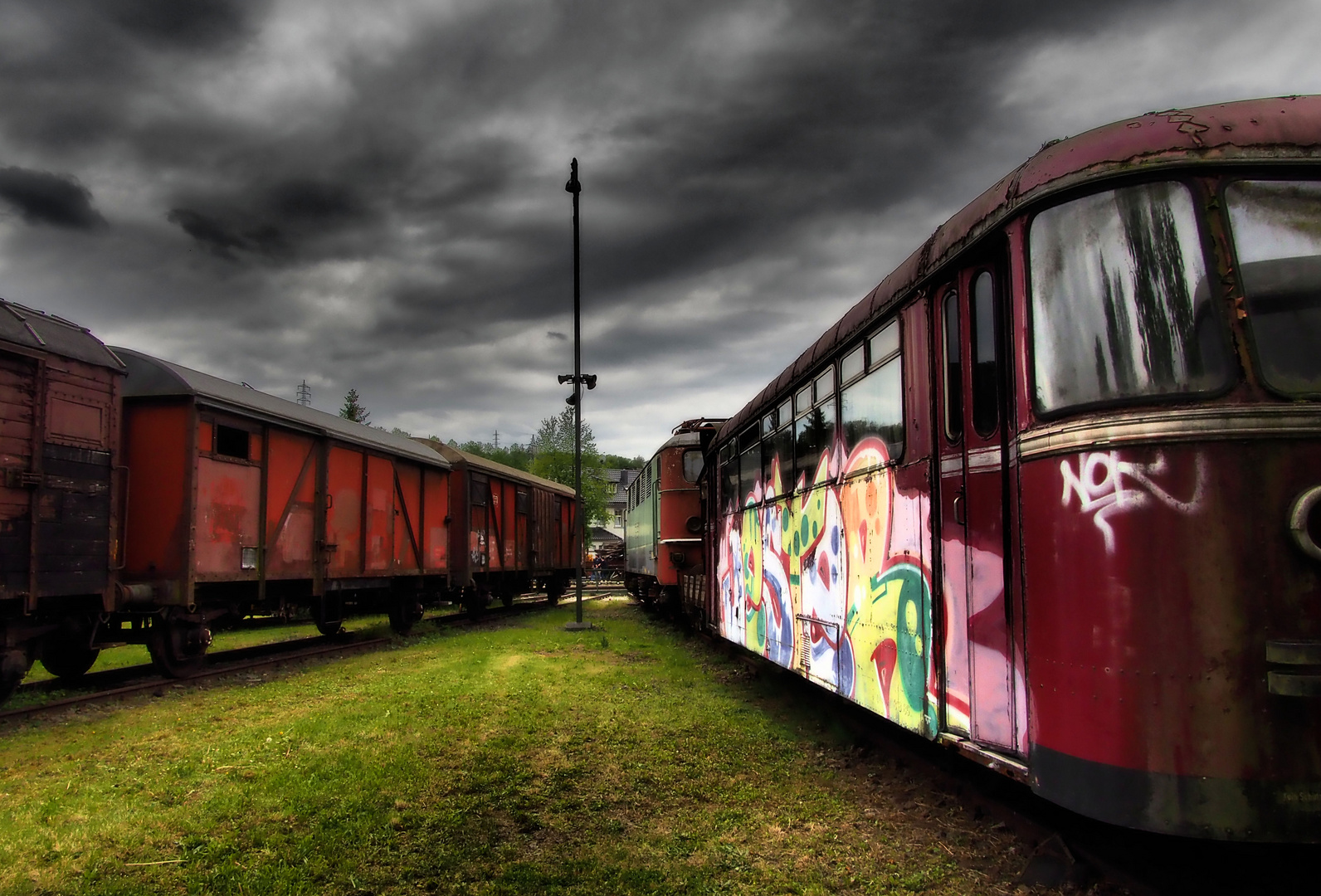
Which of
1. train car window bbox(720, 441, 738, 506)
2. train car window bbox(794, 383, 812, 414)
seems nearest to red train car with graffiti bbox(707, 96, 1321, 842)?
train car window bbox(794, 383, 812, 414)

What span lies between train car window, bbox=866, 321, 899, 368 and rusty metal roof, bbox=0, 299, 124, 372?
7310 mm

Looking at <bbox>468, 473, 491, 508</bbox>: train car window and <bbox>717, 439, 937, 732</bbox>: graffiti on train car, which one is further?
<bbox>468, 473, 491, 508</bbox>: train car window

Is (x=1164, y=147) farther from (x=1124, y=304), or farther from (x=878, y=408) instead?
(x=878, y=408)

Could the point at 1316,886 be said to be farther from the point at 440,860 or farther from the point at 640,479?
the point at 640,479

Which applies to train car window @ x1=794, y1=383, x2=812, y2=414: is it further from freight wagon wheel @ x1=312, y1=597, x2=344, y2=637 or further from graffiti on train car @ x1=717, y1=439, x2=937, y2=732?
freight wagon wheel @ x1=312, y1=597, x2=344, y2=637

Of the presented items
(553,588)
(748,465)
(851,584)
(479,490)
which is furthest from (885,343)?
(553,588)

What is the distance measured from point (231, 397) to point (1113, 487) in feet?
32.5

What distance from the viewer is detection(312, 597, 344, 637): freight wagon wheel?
13.0 m

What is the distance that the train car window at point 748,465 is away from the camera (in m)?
8.83

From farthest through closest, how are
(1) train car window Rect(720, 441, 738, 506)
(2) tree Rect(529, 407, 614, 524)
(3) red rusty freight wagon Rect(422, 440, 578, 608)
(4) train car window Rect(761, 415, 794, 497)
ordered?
(2) tree Rect(529, 407, 614, 524) < (3) red rusty freight wagon Rect(422, 440, 578, 608) < (1) train car window Rect(720, 441, 738, 506) < (4) train car window Rect(761, 415, 794, 497)

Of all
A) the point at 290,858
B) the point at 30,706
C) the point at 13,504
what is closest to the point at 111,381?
the point at 13,504

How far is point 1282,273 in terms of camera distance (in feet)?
9.81

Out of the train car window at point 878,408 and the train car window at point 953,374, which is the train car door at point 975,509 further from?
the train car window at point 878,408

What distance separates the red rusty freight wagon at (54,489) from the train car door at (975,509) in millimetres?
7785
